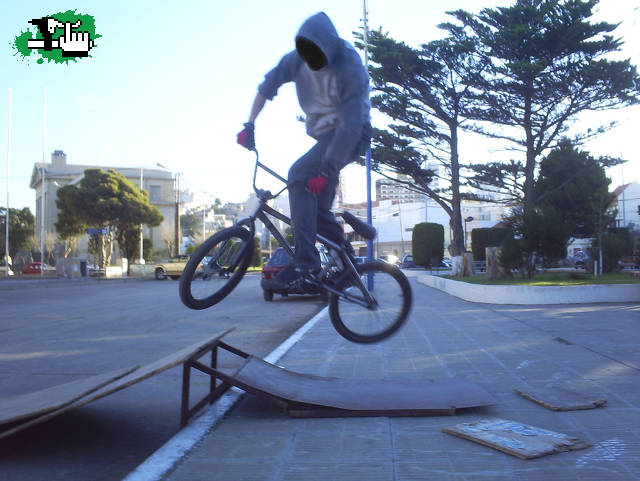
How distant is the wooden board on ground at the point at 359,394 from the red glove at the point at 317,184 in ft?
6.23

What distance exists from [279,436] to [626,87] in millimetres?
23661

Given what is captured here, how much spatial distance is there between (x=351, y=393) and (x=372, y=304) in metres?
1.09

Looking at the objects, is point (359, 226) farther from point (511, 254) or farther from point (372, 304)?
point (511, 254)

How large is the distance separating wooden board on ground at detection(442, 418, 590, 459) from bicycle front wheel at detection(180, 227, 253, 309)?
1.85 m

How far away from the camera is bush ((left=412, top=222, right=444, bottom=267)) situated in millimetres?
33844

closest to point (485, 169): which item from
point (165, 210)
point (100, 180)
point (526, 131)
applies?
point (526, 131)

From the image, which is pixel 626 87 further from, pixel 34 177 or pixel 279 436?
pixel 34 177

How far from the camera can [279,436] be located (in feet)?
13.3

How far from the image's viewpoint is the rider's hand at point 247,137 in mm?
3680

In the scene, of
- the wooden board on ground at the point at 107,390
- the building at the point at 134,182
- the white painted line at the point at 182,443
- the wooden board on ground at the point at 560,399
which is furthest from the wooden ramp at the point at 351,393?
the building at the point at 134,182

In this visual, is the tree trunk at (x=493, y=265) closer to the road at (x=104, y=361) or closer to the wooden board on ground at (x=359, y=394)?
the road at (x=104, y=361)

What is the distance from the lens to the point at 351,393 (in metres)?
4.84

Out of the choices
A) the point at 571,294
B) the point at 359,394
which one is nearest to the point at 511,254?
the point at 571,294

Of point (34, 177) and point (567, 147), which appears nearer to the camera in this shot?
point (567, 147)
